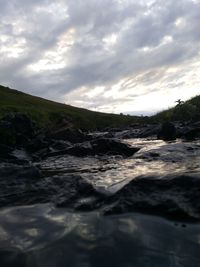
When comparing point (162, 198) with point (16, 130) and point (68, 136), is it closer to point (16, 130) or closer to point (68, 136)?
point (68, 136)

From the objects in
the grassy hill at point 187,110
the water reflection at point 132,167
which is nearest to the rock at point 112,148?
the water reflection at point 132,167

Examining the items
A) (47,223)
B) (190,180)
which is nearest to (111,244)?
(47,223)

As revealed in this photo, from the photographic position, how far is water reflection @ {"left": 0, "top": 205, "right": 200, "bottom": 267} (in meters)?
5.03

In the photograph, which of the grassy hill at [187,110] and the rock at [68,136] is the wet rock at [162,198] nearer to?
the rock at [68,136]

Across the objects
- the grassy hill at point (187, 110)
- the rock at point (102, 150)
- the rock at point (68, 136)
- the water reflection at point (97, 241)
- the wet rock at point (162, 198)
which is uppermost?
the grassy hill at point (187, 110)

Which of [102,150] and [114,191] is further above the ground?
[102,150]

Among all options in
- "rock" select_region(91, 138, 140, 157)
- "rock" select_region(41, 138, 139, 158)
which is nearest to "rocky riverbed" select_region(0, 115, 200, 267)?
"rock" select_region(91, 138, 140, 157)

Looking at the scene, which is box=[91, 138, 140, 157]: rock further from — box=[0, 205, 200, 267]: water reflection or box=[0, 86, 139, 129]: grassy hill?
box=[0, 86, 139, 129]: grassy hill

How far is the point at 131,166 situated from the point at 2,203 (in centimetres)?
528

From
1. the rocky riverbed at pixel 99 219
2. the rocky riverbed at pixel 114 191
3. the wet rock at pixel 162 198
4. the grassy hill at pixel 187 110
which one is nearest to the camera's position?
the rocky riverbed at pixel 99 219

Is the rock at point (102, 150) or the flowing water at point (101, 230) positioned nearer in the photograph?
the flowing water at point (101, 230)

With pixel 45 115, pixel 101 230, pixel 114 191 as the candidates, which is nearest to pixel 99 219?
pixel 101 230

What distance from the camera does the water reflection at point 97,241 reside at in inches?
198

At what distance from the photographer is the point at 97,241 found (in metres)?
5.68
